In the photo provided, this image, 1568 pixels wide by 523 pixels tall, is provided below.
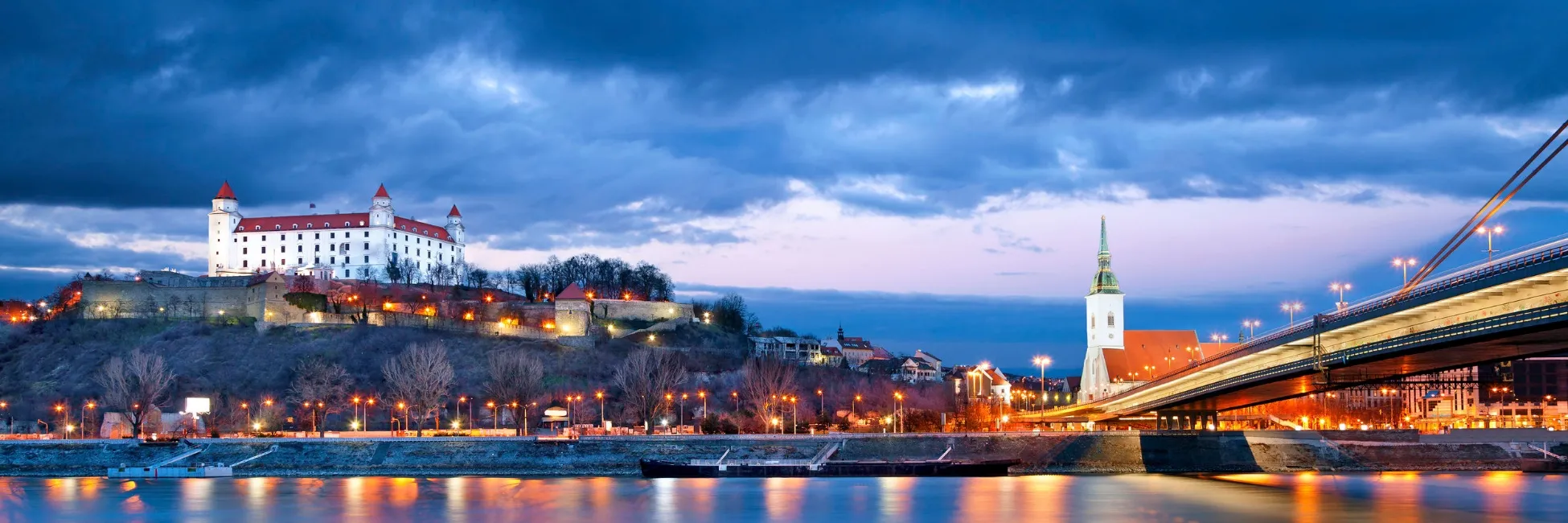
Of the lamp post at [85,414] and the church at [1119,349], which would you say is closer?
the lamp post at [85,414]

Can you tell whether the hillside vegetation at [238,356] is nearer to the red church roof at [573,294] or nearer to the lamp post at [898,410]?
the red church roof at [573,294]

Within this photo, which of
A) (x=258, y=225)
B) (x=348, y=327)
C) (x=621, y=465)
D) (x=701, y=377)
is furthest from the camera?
(x=258, y=225)

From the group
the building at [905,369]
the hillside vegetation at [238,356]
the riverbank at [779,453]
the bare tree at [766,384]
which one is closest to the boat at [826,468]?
the riverbank at [779,453]

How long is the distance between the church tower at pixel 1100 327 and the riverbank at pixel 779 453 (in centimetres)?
5411

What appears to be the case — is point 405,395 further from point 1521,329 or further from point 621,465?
point 1521,329

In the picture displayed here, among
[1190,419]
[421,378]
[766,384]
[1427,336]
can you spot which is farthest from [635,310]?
[1427,336]

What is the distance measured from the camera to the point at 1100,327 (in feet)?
417

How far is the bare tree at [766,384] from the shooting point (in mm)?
82125

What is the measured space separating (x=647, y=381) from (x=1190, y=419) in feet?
105

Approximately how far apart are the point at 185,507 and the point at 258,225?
99228 millimetres

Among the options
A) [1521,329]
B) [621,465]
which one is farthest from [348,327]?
[1521,329]

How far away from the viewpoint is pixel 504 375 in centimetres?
8438

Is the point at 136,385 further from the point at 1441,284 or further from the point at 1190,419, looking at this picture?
the point at 1441,284

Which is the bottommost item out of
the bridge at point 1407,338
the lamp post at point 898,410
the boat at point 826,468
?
the boat at point 826,468
